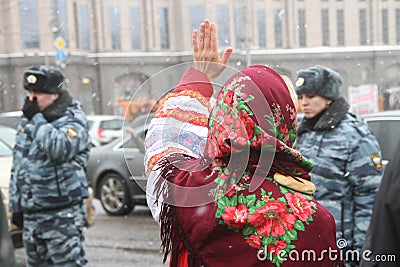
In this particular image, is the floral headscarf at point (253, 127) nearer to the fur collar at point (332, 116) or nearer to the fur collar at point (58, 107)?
the fur collar at point (332, 116)

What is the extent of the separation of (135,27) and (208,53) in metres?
20.6

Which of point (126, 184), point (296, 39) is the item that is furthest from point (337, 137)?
point (296, 39)

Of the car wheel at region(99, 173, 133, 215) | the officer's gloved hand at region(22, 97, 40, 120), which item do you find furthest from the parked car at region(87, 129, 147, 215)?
the officer's gloved hand at region(22, 97, 40, 120)

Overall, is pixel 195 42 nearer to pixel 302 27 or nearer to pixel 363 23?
pixel 363 23

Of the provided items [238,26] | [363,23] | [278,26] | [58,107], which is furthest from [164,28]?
[58,107]

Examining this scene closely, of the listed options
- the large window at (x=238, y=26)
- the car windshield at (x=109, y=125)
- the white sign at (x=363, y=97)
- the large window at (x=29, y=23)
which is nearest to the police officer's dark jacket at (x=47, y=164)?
the car windshield at (x=109, y=125)

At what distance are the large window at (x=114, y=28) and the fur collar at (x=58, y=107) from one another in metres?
17.5

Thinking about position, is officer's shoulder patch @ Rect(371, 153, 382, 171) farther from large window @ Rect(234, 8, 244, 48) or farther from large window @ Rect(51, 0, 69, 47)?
large window @ Rect(51, 0, 69, 47)

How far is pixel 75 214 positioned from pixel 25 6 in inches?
984

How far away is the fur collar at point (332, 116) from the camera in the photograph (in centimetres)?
374

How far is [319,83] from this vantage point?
388 centimetres

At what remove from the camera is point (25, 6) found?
90.1ft

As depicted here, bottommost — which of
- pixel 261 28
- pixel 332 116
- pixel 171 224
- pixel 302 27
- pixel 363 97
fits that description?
pixel 363 97

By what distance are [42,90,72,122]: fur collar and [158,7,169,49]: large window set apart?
759 inches
